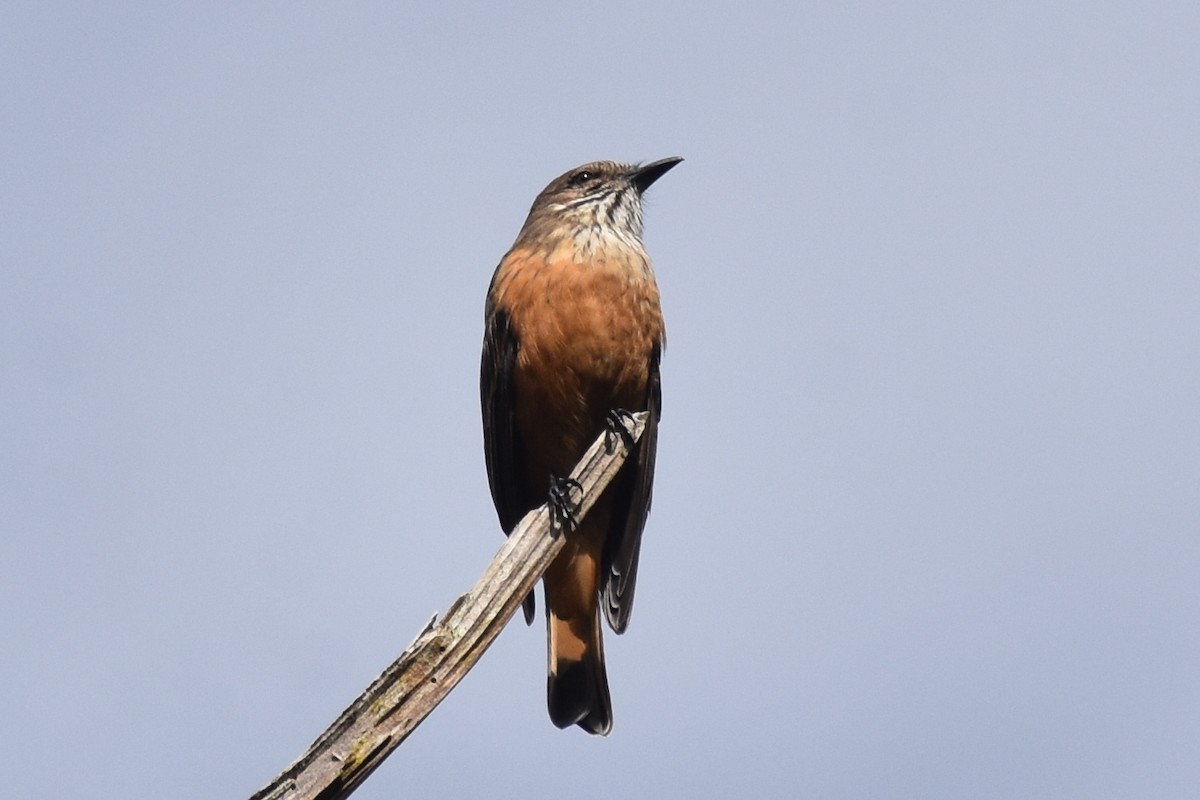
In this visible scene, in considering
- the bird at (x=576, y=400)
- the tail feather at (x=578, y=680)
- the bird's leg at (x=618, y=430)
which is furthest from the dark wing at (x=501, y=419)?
the bird's leg at (x=618, y=430)

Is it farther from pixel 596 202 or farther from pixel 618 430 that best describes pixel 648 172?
pixel 618 430

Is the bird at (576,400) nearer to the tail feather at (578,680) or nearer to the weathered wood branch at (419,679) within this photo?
the tail feather at (578,680)

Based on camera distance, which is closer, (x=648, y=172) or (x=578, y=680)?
(x=578, y=680)

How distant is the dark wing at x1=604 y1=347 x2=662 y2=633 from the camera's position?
26.9ft

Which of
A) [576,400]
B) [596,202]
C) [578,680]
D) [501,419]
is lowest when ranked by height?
[578,680]

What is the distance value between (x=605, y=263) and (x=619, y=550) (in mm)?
1592

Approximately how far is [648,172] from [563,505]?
3230mm

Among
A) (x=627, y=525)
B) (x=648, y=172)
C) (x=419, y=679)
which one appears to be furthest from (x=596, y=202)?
(x=419, y=679)

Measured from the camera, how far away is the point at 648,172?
9.32 m

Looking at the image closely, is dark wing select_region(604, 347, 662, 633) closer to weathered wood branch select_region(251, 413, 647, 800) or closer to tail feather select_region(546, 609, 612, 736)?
tail feather select_region(546, 609, 612, 736)

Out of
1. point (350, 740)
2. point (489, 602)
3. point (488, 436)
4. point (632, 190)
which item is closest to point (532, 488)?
point (488, 436)

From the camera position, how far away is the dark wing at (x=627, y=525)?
8.19m

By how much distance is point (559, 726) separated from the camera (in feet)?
25.8

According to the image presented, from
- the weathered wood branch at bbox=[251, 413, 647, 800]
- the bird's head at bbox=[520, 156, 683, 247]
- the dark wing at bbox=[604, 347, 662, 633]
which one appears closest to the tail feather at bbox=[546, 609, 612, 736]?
the dark wing at bbox=[604, 347, 662, 633]
